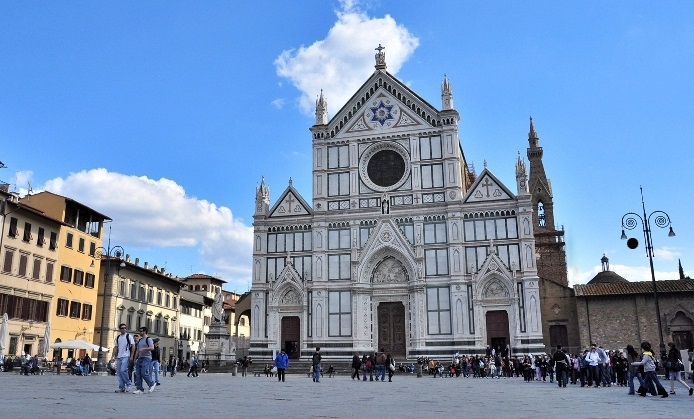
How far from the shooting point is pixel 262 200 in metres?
45.8

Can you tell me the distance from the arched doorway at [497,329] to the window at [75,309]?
27.9 meters

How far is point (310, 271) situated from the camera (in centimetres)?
4341

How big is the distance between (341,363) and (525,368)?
1422 cm

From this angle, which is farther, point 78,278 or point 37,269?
point 78,278

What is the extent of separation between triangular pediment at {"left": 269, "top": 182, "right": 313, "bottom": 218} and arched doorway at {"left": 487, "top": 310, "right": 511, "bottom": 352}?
14.5 meters

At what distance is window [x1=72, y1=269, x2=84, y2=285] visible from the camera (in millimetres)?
43122

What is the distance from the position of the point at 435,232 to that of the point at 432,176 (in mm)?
3960

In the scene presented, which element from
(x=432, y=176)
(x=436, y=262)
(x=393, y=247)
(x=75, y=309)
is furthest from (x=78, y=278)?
(x=432, y=176)

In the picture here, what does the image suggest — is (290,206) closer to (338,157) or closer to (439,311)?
(338,157)

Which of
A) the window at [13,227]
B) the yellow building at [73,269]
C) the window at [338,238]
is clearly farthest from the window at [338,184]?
the window at [13,227]

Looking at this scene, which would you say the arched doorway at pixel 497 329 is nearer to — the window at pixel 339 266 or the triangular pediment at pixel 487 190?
the triangular pediment at pixel 487 190

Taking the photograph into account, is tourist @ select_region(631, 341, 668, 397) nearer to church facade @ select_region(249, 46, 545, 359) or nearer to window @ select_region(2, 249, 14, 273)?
church facade @ select_region(249, 46, 545, 359)

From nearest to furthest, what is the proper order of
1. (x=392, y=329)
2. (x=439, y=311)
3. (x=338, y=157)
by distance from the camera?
(x=439, y=311) < (x=392, y=329) < (x=338, y=157)

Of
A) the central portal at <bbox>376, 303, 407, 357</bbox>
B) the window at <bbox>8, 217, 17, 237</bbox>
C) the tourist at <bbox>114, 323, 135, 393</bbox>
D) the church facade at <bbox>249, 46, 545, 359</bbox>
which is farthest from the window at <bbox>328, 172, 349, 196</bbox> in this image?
the tourist at <bbox>114, 323, 135, 393</bbox>
